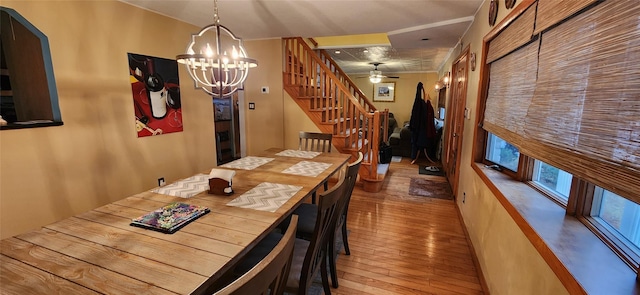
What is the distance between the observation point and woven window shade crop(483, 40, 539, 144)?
1452 millimetres

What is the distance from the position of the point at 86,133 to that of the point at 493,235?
135 inches

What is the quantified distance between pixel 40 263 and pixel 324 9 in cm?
278

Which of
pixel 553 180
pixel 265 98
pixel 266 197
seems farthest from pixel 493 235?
pixel 265 98

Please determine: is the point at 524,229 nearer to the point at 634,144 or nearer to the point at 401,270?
the point at 634,144

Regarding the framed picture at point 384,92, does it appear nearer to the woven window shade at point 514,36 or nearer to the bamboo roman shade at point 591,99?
the woven window shade at point 514,36

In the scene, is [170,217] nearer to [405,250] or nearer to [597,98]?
[597,98]

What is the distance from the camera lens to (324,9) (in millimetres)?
2791

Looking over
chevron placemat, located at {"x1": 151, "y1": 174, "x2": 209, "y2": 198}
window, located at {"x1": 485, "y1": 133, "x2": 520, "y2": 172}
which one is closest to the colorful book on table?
chevron placemat, located at {"x1": 151, "y1": 174, "x2": 209, "y2": 198}

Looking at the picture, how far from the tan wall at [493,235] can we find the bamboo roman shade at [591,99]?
0.44 metres

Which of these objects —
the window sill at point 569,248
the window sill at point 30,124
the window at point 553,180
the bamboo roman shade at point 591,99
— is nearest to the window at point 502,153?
the window at point 553,180

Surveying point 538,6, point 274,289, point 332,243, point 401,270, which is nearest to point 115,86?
point 332,243

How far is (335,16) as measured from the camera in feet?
9.87

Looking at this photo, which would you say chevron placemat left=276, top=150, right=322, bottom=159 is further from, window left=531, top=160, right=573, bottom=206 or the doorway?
the doorway

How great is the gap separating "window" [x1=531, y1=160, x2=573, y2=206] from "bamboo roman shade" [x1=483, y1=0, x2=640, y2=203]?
263 millimetres
